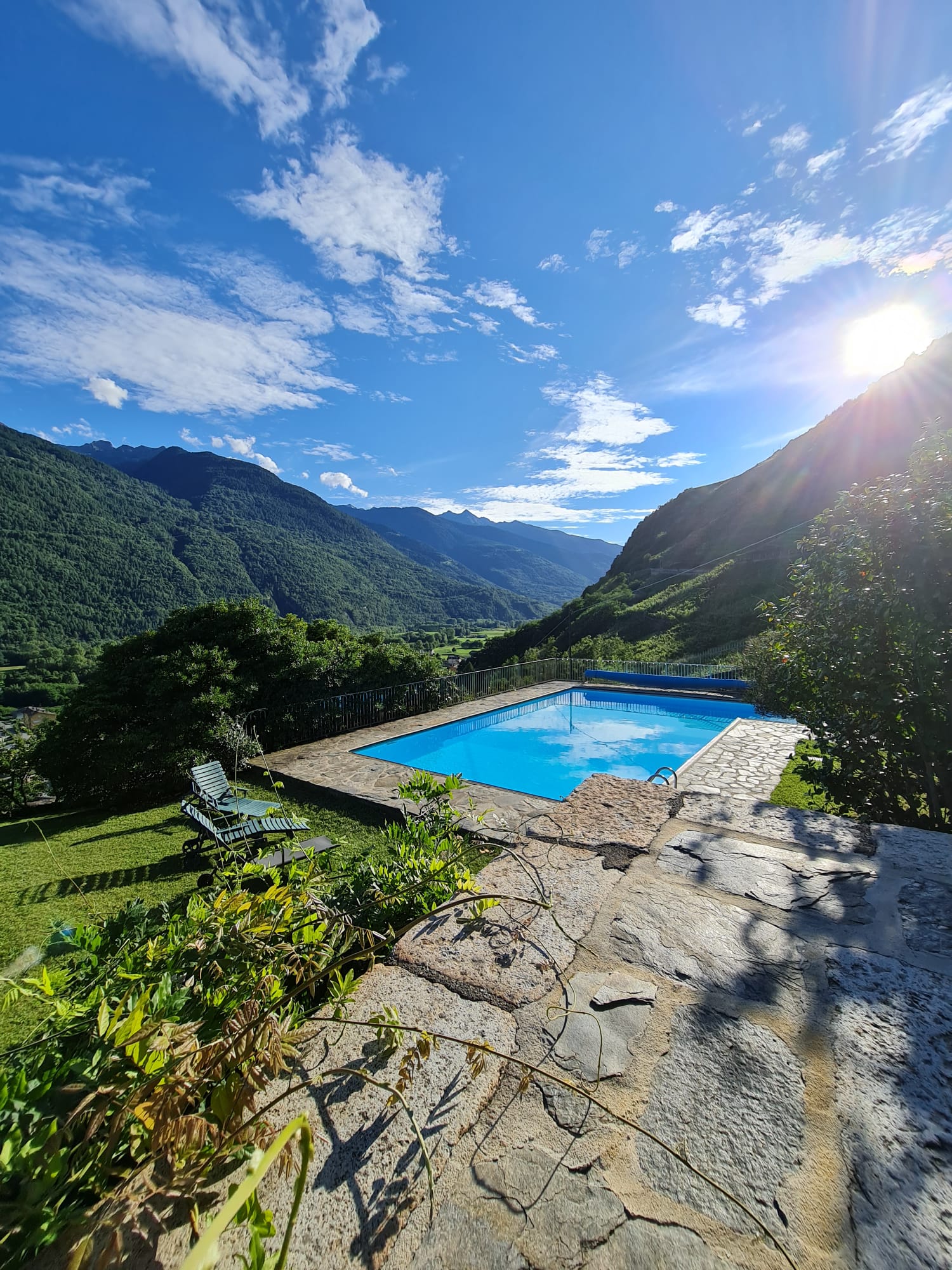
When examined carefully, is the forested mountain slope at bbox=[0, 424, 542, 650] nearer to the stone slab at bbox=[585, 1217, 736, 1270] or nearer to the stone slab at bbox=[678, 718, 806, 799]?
the stone slab at bbox=[678, 718, 806, 799]

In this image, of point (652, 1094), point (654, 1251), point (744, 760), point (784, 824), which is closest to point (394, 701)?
point (744, 760)

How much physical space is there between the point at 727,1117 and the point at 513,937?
2.56 ft

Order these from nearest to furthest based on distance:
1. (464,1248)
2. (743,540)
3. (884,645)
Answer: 1. (464,1248)
2. (884,645)
3. (743,540)

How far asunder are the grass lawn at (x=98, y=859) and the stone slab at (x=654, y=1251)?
Answer: 2506 mm

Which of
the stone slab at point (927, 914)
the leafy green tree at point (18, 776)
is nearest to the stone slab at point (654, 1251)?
the stone slab at point (927, 914)

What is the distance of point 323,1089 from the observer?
118cm

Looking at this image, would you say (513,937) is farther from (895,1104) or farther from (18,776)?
(18,776)

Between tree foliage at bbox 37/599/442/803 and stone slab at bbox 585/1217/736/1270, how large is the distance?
656 centimetres

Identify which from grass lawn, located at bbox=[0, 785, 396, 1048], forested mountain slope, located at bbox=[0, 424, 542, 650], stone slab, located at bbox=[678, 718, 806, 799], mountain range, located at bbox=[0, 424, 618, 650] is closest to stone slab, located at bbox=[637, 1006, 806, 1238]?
grass lawn, located at bbox=[0, 785, 396, 1048]

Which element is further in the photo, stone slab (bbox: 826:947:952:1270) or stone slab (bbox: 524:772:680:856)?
stone slab (bbox: 524:772:680:856)

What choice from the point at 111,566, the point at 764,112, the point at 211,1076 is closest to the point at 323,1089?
the point at 211,1076

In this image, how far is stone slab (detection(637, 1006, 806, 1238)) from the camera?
1018 millimetres

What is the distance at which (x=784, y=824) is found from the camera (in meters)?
2.89

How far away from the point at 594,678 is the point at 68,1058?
55.7ft
